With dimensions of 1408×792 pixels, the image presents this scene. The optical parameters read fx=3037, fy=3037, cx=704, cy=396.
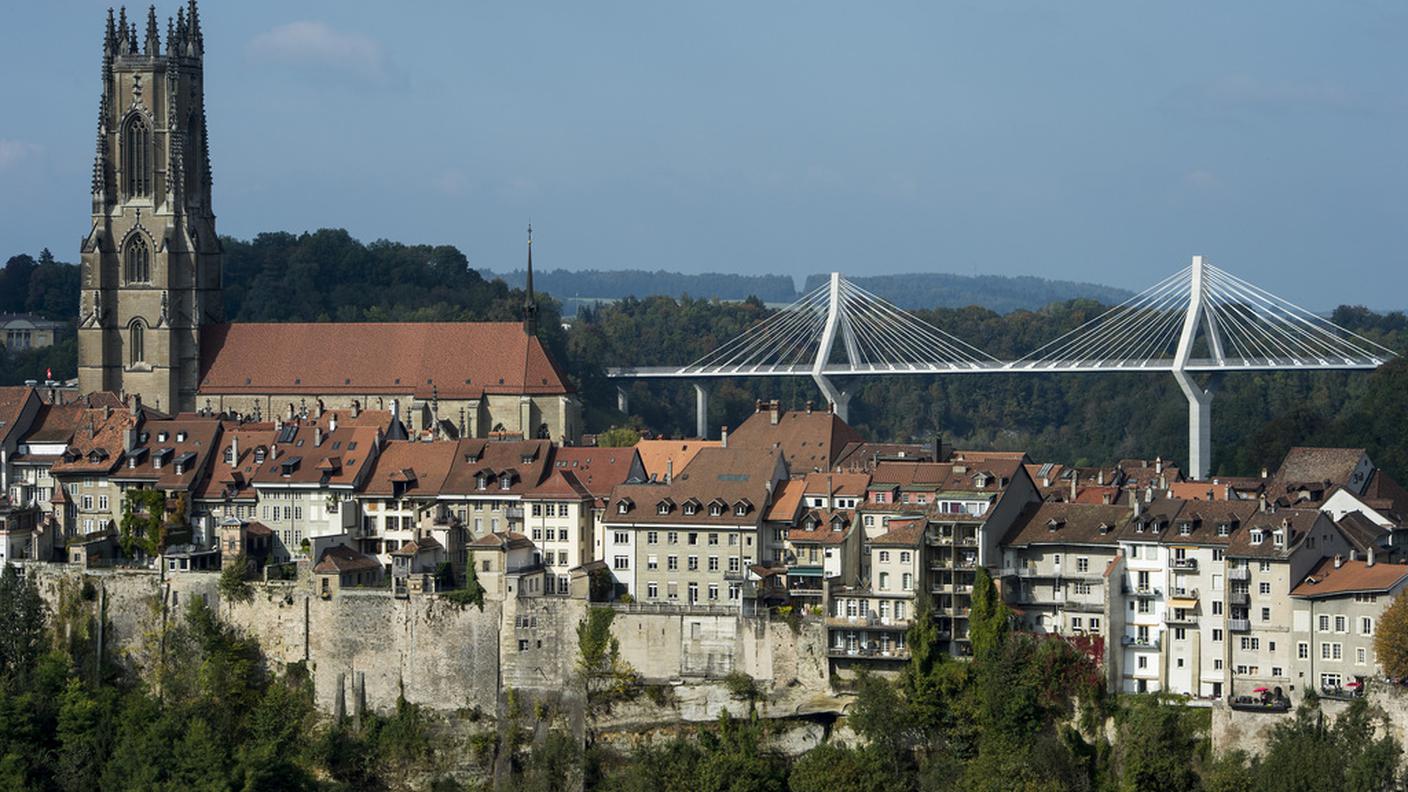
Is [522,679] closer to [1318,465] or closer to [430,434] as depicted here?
[430,434]

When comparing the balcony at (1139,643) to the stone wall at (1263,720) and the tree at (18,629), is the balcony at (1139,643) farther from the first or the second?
the tree at (18,629)

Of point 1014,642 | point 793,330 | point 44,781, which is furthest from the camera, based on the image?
point 793,330

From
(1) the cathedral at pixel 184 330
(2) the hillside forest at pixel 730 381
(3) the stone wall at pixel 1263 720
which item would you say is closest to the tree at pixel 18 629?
(1) the cathedral at pixel 184 330

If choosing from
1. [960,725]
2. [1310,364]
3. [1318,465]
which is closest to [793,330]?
[1310,364]

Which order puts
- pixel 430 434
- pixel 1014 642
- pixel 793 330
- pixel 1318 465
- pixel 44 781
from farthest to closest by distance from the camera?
pixel 793 330
pixel 430 434
pixel 1318 465
pixel 44 781
pixel 1014 642

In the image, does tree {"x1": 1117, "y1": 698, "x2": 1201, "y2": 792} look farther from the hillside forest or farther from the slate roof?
the hillside forest

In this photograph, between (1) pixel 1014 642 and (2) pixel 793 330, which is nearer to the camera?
(1) pixel 1014 642

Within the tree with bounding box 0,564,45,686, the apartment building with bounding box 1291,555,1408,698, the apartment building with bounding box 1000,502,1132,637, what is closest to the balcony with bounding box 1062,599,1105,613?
the apartment building with bounding box 1000,502,1132,637
